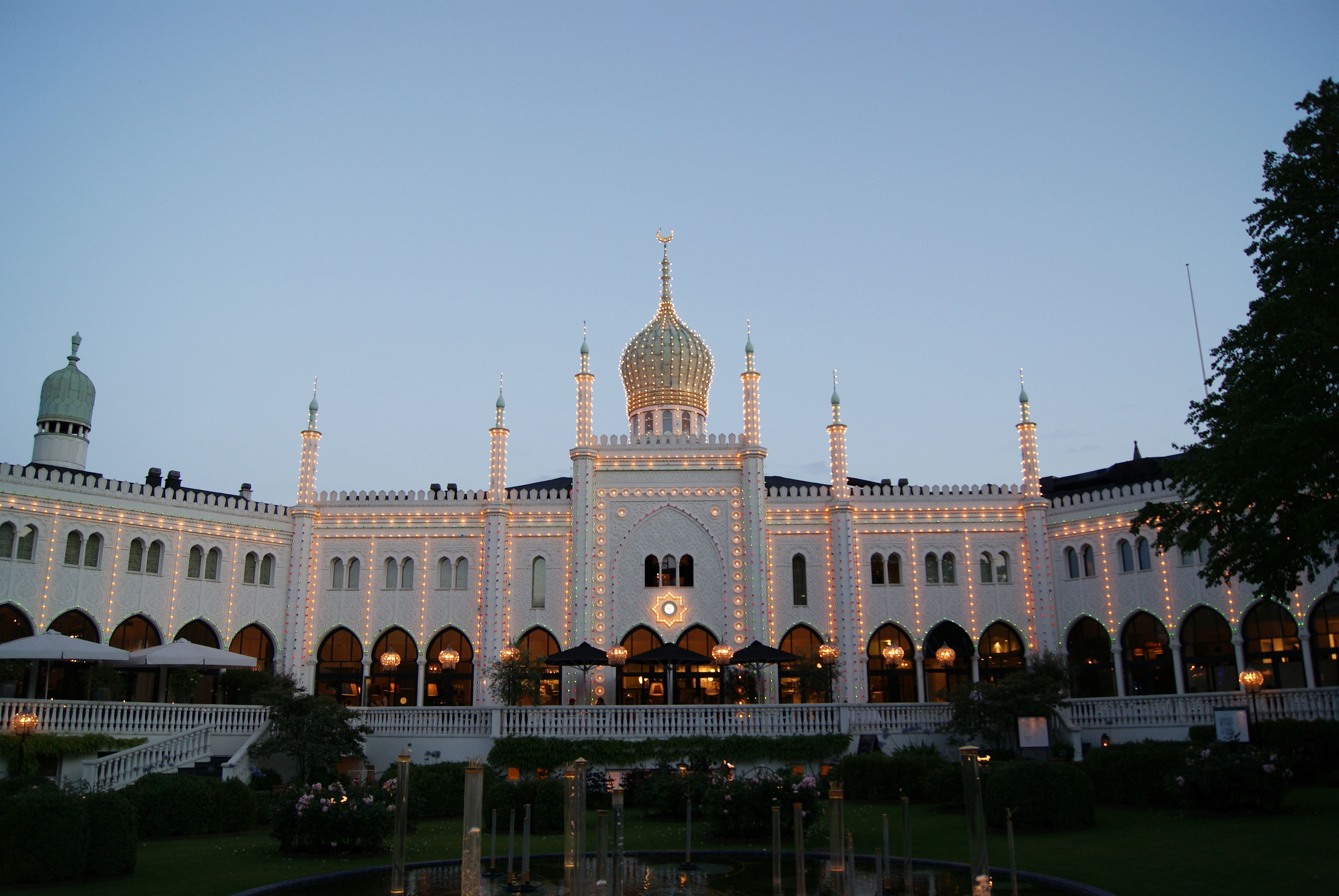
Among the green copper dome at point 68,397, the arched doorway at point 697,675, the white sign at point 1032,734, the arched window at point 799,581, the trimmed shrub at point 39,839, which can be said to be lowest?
the trimmed shrub at point 39,839

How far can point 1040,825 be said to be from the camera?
20797mm

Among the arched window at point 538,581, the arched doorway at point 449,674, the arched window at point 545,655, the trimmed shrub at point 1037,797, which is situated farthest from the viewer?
the arched doorway at point 449,674

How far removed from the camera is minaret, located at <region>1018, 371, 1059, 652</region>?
1613 inches

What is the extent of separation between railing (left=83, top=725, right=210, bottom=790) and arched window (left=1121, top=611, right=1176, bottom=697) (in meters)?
30.8

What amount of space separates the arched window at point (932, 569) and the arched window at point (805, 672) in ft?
16.1

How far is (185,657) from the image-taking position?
34.2 meters

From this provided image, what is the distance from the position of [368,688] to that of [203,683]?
5934 mm

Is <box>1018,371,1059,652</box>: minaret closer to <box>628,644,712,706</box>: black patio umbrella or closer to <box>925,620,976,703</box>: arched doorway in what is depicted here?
<box>925,620,976,703</box>: arched doorway

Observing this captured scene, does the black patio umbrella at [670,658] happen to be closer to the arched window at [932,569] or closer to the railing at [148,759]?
the arched window at [932,569]

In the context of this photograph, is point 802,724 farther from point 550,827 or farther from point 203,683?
point 203,683

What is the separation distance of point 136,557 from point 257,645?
563cm

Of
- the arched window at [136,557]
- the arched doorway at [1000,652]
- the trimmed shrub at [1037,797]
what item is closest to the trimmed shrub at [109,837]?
the trimmed shrub at [1037,797]

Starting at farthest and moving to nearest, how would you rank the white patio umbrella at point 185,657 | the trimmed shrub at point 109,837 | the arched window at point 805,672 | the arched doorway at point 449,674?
1. the arched doorway at point 449,674
2. the arched window at point 805,672
3. the white patio umbrella at point 185,657
4. the trimmed shrub at point 109,837

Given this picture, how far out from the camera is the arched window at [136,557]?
128 feet
